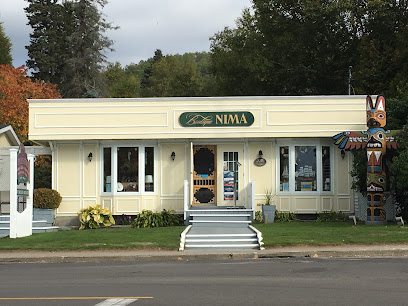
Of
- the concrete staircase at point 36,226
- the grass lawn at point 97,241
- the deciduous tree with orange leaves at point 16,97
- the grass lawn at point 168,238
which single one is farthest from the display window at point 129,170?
the deciduous tree with orange leaves at point 16,97

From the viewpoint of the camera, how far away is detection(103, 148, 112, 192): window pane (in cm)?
2561

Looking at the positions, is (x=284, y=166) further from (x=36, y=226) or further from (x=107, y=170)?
(x=36, y=226)

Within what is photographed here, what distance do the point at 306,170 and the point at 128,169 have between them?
22.8 feet

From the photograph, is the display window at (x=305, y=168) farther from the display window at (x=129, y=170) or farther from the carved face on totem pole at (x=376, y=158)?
the display window at (x=129, y=170)

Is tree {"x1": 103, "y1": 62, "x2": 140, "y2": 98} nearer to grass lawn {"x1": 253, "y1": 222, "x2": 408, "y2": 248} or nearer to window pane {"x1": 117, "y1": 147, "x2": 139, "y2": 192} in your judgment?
window pane {"x1": 117, "y1": 147, "x2": 139, "y2": 192}

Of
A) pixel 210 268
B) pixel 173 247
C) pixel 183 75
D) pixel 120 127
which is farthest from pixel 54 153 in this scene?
pixel 183 75

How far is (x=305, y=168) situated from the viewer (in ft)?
83.5

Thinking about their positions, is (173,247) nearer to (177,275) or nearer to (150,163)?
(177,275)

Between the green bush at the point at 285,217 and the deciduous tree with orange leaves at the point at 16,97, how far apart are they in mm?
19849

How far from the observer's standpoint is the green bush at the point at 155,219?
80.4 feet

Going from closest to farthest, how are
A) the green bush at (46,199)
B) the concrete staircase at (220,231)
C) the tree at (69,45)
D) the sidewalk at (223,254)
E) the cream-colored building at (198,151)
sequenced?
the sidewalk at (223,254)
the concrete staircase at (220,231)
the green bush at (46,199)
the cream-colored building at (198,151)
the tree at (69,45)

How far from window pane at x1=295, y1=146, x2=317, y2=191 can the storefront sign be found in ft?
7.95

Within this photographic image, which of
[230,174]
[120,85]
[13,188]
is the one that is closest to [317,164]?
[230,174]

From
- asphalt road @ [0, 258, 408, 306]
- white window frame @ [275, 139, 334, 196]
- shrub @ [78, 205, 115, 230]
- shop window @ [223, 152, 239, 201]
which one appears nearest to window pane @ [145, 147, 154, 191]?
shrub @ [78, 205, 115, 230]
